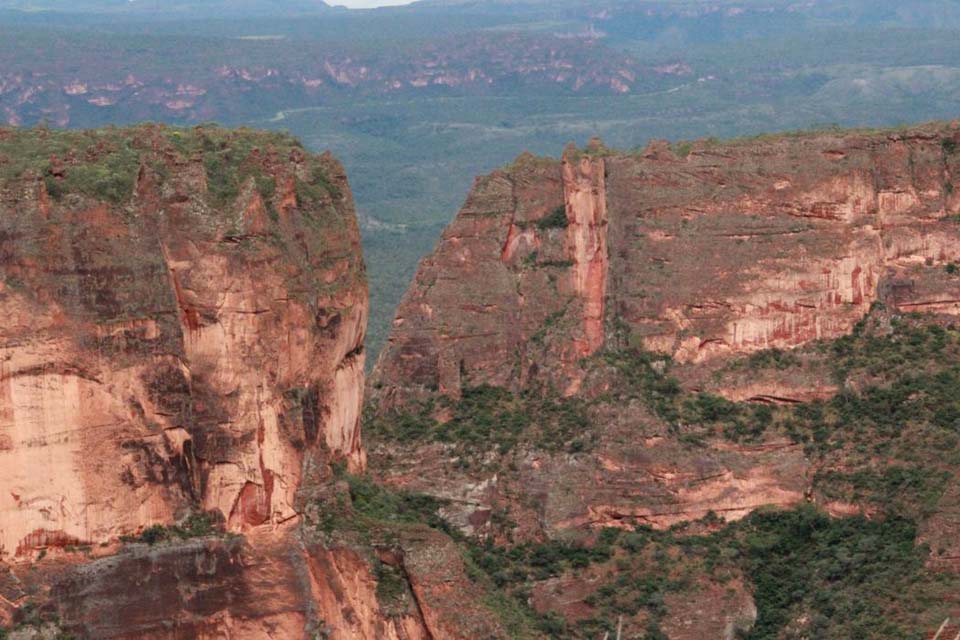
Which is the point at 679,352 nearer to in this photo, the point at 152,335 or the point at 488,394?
the point at 488,394

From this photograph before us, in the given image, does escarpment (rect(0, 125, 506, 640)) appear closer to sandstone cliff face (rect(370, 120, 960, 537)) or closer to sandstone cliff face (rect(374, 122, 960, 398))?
sandstone cliff face (rect(370, 120, 960, 537))

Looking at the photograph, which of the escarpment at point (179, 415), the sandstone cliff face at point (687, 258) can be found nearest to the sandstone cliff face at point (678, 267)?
the sandstone cliff face at point (687, 258)

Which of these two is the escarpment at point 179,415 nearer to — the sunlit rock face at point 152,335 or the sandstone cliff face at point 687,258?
the sunlit rock face at point 152,335

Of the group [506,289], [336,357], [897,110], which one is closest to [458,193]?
[897,110]

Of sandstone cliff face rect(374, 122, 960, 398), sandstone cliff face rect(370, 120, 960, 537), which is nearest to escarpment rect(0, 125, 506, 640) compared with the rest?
sandstone cliff face rect(370, 120, 960, 537)

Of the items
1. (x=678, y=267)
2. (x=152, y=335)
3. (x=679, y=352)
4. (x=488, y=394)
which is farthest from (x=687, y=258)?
(x=152, y=335)
